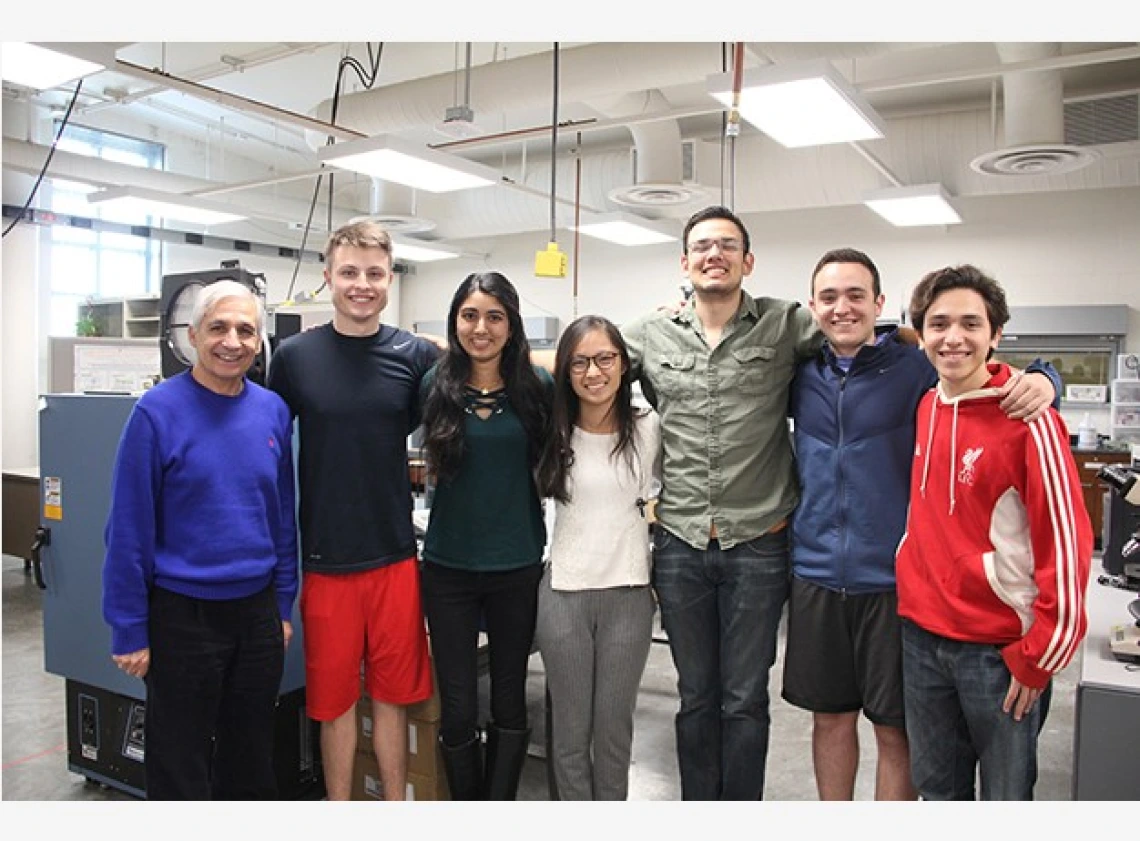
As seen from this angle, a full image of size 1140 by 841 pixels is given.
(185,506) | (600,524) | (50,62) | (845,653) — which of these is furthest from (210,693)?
(50,62)

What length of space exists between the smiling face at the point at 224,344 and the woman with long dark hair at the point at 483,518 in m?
0.44

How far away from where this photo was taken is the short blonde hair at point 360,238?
216 cm

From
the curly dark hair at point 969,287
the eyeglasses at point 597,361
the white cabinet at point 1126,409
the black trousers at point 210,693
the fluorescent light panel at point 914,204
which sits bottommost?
the black trousers at point 210,693

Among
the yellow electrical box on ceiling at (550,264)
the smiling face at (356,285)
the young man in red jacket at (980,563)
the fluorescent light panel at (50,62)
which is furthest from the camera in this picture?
the yellow electrical box on ceiling at (550,264)

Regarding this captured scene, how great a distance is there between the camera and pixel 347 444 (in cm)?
210

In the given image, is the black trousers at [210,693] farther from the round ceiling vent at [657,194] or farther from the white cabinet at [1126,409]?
the white cabinet at [1126,409]

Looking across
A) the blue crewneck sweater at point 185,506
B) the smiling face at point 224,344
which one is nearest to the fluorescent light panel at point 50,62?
the smiling face at point 224,344

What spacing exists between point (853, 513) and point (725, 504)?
29cm

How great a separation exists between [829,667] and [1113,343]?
6828 millimetres

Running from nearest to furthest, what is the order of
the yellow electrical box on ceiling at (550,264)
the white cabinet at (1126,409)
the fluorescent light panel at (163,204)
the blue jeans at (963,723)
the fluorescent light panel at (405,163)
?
the blue jeans at (963,723) < the yellow electrical box on ceiling at (550,264) < the fluorescent light panel at (405,163) < the fluorescent light panel at (163,204) < the white cabinet at (1126,409)

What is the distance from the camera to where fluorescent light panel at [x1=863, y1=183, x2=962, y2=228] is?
581 cm

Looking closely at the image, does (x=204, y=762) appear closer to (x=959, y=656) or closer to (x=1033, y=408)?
(x=959, y=656)

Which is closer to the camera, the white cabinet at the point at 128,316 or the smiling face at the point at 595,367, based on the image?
the smiling face at the point at 595,367

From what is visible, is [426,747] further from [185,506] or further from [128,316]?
[128,316]
